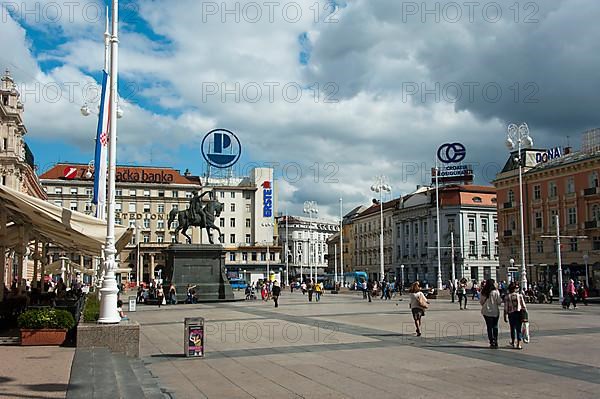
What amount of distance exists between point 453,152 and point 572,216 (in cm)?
1610

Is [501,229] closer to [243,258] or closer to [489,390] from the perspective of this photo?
[243,258]

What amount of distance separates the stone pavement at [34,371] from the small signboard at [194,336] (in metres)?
2.52

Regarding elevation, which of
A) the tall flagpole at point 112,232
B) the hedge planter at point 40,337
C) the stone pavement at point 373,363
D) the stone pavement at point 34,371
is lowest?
the stone pavement at point 373,363

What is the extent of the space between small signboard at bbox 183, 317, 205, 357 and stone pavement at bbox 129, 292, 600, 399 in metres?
0.29

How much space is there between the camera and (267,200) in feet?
397

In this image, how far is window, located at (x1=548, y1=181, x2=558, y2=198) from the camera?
69.2m

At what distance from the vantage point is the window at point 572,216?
6606 centimetres

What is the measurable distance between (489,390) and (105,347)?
25.8 feet

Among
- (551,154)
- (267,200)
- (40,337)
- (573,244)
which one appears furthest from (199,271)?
(267,200)

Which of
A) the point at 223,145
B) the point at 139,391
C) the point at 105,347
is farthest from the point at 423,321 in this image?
the point at 223,145

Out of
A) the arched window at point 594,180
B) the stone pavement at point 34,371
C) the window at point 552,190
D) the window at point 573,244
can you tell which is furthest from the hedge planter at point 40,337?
the window at point 552,190

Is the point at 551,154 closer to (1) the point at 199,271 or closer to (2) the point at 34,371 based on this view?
(1) the point at 199,271

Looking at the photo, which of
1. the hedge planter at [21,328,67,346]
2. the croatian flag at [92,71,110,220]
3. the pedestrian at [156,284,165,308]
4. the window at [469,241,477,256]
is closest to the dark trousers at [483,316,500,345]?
the hedge planter at [21,328,67,346]

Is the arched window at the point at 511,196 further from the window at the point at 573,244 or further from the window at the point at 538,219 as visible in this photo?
the window at the point at 573,244
